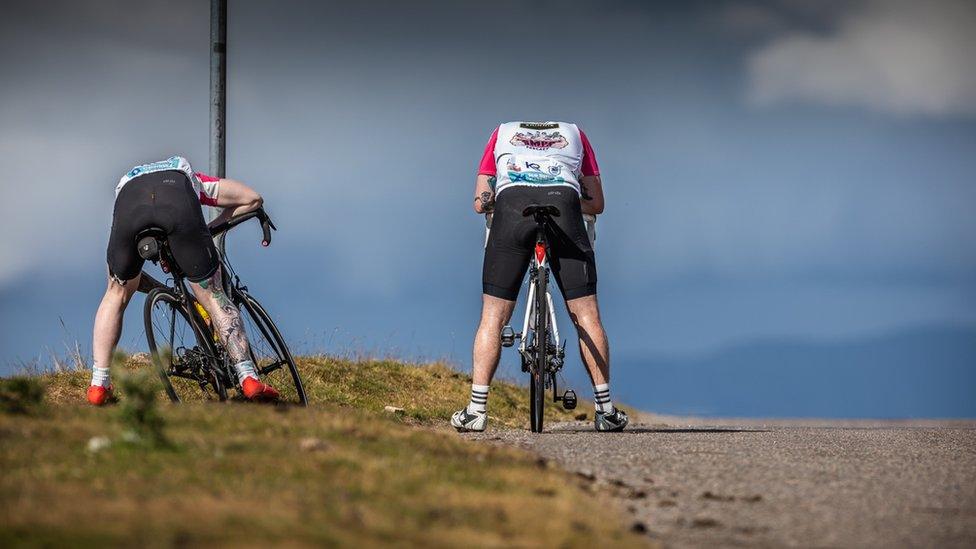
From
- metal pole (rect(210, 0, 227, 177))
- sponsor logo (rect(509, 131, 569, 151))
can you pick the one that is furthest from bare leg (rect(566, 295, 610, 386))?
metal pole (rect(210, 0, 227, 177))

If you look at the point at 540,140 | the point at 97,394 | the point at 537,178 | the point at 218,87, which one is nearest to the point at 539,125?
the point at 540,140

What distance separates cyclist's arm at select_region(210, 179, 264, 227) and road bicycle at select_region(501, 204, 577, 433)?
2376 mm

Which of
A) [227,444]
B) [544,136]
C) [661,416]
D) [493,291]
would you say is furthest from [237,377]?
[661,416]

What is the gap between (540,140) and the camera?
10766 millimetres

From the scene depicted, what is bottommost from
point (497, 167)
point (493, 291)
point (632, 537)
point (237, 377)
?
point (632, 537)

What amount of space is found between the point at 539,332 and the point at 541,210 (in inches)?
38.6

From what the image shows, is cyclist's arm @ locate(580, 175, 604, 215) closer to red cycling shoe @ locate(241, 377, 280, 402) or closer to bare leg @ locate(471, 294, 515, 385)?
bare leg @ locate(471, 294, 515, 385)

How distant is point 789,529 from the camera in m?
5.79

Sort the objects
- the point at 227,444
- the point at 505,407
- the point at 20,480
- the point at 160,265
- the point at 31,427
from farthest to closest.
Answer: the point at 505,407 < the point at 160,265 < the point at 31,427 < the point at 227,444 < the point at 20,480

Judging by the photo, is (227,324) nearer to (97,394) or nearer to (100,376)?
(100,376)

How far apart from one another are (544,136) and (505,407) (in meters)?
5.43

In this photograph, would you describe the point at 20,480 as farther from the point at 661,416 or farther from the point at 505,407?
the point at 661,416

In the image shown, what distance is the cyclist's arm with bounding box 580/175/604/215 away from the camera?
36.5 feet

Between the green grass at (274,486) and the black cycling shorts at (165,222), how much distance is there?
2152 millimetres
